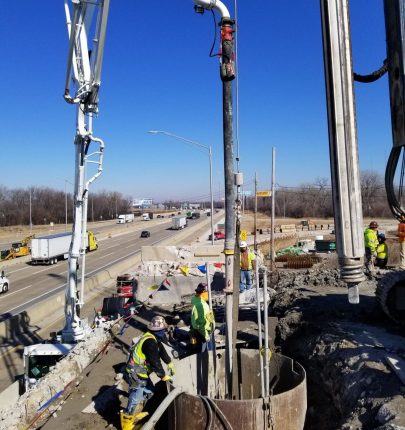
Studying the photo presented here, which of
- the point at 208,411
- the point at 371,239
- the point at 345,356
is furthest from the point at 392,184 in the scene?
the point at 371,239

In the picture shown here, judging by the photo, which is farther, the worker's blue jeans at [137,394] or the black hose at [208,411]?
the worker's blue jeans at [137,394]

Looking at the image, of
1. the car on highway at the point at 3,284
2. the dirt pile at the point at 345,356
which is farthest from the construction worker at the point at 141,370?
the car on highway at the point at 3,284

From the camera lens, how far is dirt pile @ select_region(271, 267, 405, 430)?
5.44 m

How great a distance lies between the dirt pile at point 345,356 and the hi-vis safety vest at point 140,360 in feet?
9.28

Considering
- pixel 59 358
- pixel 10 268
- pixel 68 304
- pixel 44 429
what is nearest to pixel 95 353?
pixel 59 358

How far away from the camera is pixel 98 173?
11.7 metres

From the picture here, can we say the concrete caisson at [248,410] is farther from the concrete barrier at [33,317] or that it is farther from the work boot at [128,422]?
the concrete barrier at [33,317]

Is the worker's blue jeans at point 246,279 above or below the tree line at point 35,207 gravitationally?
below

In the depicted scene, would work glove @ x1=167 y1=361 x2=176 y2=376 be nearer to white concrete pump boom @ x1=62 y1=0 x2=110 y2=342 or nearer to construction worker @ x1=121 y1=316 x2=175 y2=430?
construction worker @ x1=121 y1=316 x2=175 y2=430

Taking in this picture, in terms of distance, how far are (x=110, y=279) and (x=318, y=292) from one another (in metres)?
19.5

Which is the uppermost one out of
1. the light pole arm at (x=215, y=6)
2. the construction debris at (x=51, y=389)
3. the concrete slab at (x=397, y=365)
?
the light pole arm at (x=215, y=6)

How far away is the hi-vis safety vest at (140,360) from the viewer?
6750 mm

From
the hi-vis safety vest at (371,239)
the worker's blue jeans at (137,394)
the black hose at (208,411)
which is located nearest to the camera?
the black hose at (208,411)

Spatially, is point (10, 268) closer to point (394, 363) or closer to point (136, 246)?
point (136, 246)
